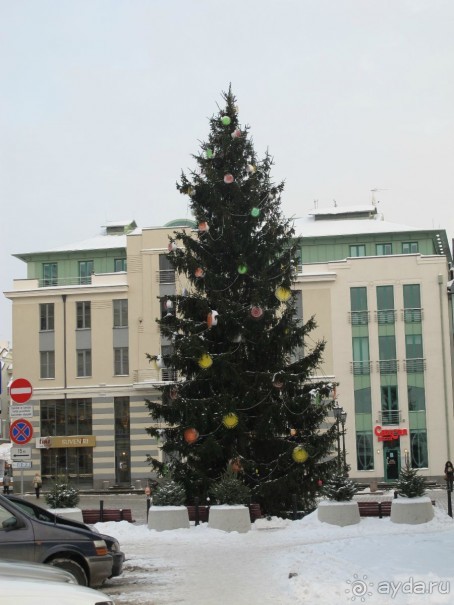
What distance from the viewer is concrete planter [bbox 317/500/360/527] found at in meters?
25.2

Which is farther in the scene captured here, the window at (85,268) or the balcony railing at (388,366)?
the window at (85,268)

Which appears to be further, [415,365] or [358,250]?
[358,250]

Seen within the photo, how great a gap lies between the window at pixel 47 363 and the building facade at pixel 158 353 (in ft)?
0.22

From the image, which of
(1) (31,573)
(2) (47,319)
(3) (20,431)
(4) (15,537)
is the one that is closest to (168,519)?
(3) (20,431)

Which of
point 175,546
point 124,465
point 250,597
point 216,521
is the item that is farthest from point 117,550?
point 124,465

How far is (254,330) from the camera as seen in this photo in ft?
101

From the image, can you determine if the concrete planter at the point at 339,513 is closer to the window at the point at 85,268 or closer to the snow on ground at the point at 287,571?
the snow on ground at the point at 287,571

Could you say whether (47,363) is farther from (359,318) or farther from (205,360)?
(205,360)

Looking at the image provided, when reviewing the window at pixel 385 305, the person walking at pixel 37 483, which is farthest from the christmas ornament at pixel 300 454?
the window at pixel 385 305

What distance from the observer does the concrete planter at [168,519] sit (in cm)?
2539

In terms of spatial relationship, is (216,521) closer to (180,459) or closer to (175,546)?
(175,546)

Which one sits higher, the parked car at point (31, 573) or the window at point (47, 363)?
the window at point (47, 363)

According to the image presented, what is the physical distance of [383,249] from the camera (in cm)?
7075

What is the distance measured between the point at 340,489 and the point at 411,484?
71.0 inches
